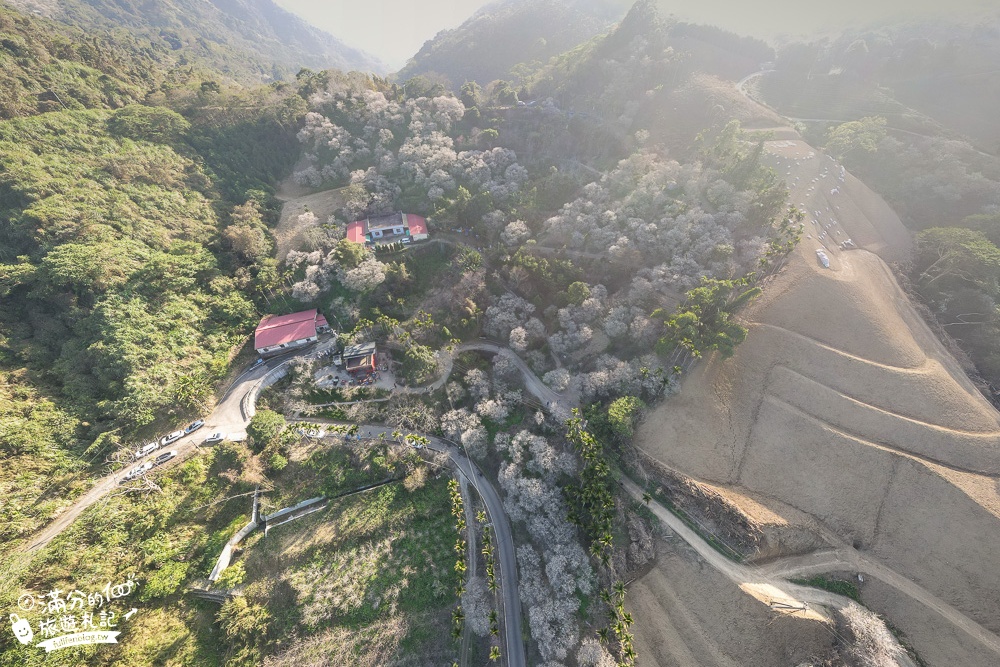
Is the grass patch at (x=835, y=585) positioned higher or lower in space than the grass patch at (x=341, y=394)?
lower

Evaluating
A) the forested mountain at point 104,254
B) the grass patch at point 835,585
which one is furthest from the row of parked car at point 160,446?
the grass patch at point 835,585

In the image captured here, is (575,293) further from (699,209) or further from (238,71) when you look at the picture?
(238,71)

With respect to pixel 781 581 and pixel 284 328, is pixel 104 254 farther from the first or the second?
pixel 781 581

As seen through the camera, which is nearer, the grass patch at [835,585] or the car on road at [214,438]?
the grass patch at [835,585]

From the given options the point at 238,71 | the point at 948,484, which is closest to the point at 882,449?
the point at 948,484

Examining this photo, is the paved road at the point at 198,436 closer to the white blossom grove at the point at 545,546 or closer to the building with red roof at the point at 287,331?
the building with red roof at the point at 287,331

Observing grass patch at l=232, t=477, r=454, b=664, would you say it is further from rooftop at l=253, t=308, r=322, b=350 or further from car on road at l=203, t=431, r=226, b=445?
rooftop at l=253, t=308, r=322, b=350

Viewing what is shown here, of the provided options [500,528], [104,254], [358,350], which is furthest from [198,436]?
[500,528]
